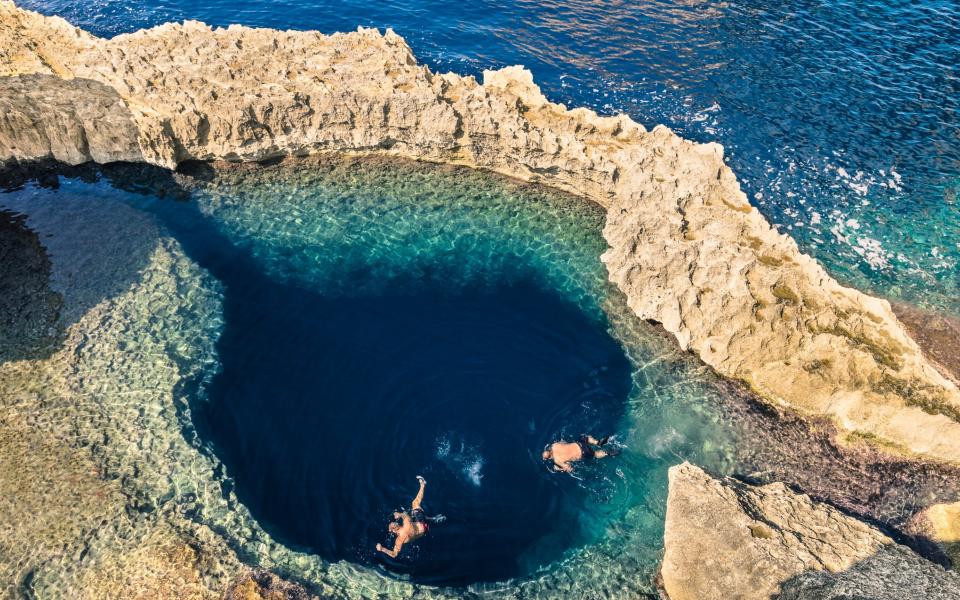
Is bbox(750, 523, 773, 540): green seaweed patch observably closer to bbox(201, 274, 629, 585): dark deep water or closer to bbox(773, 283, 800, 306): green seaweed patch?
bbox(201, 274, 629, 585): dark deep water

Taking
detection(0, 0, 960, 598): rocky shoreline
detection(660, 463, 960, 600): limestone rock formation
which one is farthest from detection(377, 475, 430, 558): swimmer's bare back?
detection(660, 463, 960, 600): limestone rock formation

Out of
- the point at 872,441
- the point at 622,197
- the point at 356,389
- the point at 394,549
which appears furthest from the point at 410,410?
the point at 872,441

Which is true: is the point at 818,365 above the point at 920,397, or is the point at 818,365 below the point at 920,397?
above

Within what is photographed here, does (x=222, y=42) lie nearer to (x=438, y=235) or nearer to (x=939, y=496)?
(x=438, y=235)

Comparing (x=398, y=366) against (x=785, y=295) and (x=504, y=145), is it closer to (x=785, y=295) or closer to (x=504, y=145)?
(x=504, y=145)

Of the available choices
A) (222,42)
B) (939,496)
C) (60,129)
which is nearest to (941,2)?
(939,496)
